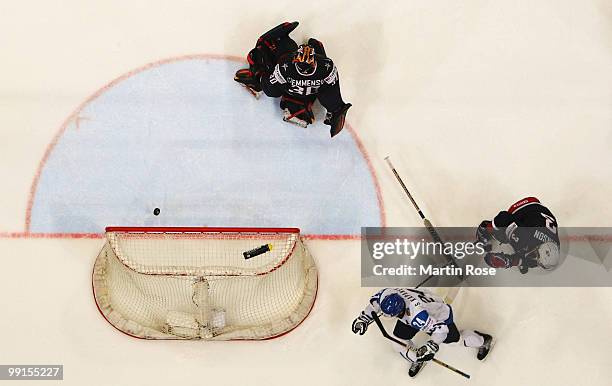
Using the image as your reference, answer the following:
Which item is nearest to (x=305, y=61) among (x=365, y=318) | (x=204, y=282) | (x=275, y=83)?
(x=275, y=83)

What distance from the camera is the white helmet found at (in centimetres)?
570

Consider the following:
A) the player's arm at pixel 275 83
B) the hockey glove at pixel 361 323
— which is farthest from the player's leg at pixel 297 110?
the hockey glove at pixel 361 323

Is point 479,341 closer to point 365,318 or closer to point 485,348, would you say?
point 485,348

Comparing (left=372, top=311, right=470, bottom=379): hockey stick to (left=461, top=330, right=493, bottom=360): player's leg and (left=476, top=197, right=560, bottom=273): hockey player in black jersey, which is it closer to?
(left=461, top=330, right=493, bottom=360): player's leg

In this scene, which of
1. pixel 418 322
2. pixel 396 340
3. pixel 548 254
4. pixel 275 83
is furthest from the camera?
pixel 396 340

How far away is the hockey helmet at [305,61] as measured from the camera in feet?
18.5

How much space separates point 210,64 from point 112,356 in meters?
2.62

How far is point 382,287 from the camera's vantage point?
6.34 metres

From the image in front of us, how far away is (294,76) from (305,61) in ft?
0.53

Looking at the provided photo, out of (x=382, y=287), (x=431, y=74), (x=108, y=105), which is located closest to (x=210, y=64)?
(x=108, y=105)

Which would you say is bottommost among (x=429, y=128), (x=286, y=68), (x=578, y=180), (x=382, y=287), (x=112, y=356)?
(x=112, y=356)

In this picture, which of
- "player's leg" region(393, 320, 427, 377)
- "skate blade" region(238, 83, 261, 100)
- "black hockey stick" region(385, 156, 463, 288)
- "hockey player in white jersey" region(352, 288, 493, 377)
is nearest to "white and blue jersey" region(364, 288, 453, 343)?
"hockey player in white jersey" region(352, 288, 493, 377)

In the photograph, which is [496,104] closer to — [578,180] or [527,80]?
[527,80]

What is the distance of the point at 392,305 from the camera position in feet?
17.8
